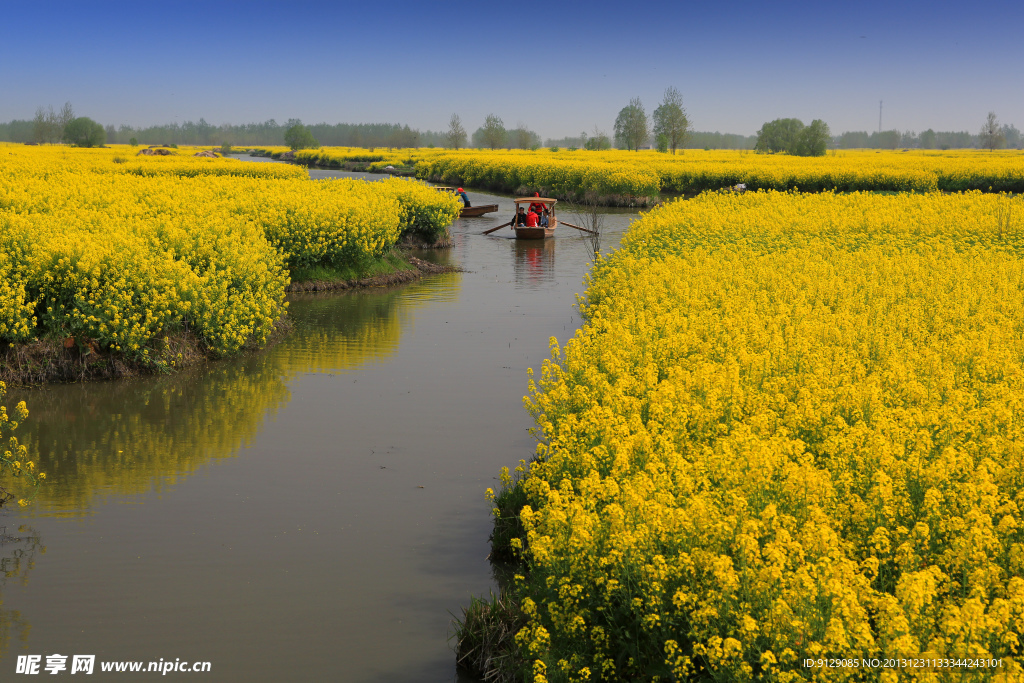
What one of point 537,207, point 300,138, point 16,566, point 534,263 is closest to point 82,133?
point 300,138

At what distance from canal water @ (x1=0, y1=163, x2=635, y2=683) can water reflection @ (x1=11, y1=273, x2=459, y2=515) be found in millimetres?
42

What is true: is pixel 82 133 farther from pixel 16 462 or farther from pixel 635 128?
pixel 16 462

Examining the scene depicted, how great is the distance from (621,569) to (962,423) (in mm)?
3393

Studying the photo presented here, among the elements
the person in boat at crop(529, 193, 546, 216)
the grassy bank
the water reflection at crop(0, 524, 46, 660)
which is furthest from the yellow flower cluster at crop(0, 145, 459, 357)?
the person in boat at crop(529, 193, 546, 216)

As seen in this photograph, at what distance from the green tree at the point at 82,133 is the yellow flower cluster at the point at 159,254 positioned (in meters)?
123

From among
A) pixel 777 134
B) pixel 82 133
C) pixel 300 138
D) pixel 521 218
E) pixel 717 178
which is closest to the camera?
pixel 521 218

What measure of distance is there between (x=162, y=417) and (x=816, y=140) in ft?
358

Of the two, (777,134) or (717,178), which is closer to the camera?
(717,178)

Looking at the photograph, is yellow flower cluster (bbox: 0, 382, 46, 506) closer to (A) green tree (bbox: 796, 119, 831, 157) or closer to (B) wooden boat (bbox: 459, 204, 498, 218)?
(B) wooden boat (bbox: 459, 204, 498, 218)

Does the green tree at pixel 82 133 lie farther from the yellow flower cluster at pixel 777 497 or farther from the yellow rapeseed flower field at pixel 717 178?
the yellow flower cluster at pixel 777 497

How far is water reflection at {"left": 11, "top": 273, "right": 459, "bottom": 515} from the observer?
10.4 m

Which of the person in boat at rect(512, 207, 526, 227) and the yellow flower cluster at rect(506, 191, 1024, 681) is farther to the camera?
the person in boat at rect(512, 207, 526, 227)

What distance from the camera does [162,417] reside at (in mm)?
12688

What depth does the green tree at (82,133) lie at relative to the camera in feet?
445
